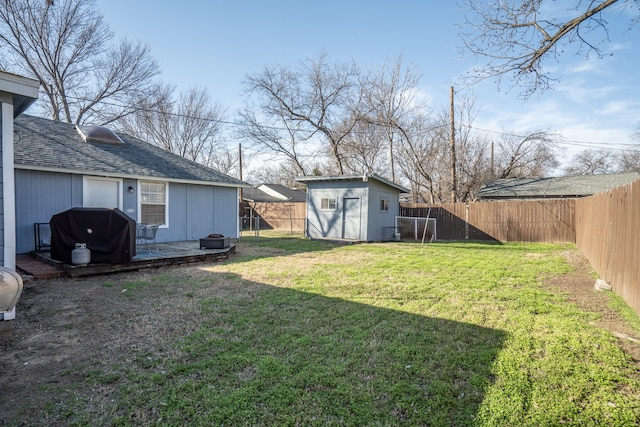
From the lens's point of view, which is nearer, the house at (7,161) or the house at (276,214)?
the house at (7,161)

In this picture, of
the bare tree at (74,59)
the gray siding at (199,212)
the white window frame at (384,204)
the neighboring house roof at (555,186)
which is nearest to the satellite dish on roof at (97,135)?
the gray siding at (199,212)

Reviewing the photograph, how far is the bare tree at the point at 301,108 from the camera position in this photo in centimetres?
2172

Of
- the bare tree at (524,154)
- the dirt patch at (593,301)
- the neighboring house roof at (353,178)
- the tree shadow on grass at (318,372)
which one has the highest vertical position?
the bare tree at (524,154)

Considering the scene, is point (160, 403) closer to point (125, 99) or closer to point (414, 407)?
point (414, 407)

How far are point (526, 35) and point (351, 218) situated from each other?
8.87 metres

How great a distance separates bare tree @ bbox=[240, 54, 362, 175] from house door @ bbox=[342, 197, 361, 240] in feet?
32.3

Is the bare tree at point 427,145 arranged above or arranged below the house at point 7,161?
above

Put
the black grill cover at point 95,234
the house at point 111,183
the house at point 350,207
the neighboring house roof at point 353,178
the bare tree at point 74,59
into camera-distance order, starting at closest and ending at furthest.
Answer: the black grill cover at point 95,234 → the house at point 111,183 → the neighboring house roof at point 353,178 → the house at point 350,207 → the bare tree at point 74,59

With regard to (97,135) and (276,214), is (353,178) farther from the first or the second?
(276,214)

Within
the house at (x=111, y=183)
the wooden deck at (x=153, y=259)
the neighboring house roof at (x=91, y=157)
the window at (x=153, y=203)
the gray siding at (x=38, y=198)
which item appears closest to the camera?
the wooden deck at (x=153, y=259)

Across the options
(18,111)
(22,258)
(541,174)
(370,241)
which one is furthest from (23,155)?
(541,174)

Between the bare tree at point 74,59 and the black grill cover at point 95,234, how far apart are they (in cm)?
1467

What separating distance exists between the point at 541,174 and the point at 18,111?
31944mm

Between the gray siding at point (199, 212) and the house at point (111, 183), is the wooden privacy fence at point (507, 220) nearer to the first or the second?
the gray siding at point (199, 212)
